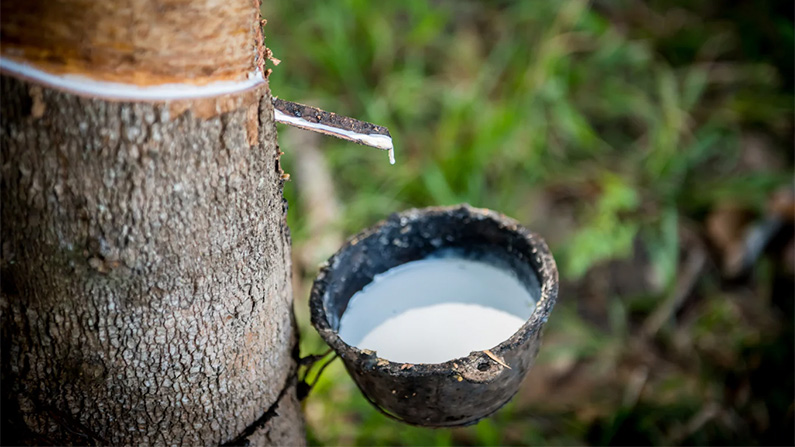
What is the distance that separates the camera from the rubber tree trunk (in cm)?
86

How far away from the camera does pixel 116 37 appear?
2.77 feet

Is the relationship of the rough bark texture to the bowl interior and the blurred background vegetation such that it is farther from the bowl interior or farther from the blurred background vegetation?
the blurred background vegetation

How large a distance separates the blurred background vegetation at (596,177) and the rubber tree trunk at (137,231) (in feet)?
3.01

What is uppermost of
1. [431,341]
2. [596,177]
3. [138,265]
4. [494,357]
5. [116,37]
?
[116,37]

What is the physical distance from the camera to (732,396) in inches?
90.9

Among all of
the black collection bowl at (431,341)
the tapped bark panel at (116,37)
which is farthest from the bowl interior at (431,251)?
the tapped bark panel at (116,37)

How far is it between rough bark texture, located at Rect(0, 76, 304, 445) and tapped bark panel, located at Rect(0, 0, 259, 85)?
0.04 m

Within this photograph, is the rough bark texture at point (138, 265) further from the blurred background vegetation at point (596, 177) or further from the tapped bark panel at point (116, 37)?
the blurred background vegetation at point (596, 177)

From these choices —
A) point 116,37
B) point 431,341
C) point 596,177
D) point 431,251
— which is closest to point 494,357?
point 431,341

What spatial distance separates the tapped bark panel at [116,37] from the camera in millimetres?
834

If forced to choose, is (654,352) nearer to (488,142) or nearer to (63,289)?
(488,142)

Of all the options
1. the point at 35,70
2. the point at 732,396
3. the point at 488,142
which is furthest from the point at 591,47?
the point at 35,70

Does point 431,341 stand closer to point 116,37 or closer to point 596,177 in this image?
point 116,37

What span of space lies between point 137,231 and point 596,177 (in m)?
2.52
